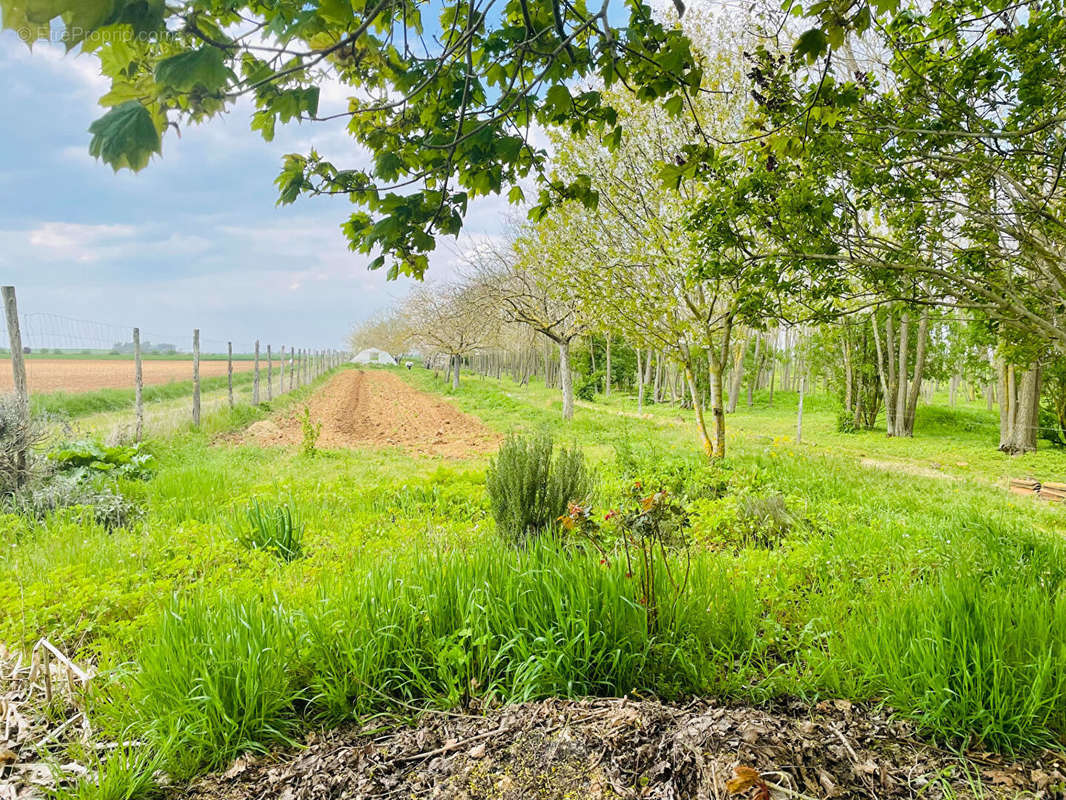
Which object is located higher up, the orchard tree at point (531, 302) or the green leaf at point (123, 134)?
the orchard tree at point (531, 302)

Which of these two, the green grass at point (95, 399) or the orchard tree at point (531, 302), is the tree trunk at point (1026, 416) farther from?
the green grass at point (95, 399)

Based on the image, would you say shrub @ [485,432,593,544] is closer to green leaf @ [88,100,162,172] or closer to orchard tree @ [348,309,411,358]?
green leaf @ [88,100,162,172]

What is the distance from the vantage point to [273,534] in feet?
→ 13.6

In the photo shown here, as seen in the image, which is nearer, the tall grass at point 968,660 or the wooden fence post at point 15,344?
the tall grass at point 968,660

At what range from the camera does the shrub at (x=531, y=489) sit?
14.1 feet

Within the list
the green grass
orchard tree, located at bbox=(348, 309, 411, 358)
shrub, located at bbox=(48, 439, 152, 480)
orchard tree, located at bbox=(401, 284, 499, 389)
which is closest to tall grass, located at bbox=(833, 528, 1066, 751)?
shrub, located at bbox=(48, 439, 152, 480)

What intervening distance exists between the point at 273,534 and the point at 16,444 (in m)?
3.35

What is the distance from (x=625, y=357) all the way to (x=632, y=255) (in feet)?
85.2

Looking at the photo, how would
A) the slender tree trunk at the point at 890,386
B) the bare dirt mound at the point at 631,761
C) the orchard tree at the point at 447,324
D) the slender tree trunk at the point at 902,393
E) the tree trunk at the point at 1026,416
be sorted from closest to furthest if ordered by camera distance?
the bare dirt mound at the point at 631,761 → the tree trunk at the point at 1026,416 → the slender tree trunk at the point at 902,393 → the slender tree trunk at the point at 890,386 → the orchard tree at the point at 447,324

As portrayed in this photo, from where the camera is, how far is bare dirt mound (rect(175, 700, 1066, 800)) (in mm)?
1444

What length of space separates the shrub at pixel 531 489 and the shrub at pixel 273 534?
163 cm

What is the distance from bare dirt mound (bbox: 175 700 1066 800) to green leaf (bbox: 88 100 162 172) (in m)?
1.73

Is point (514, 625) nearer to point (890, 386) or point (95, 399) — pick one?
point (890, 386)

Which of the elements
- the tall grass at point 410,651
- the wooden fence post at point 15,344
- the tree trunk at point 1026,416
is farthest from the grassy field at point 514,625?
the tree trunk at point 1026,416
